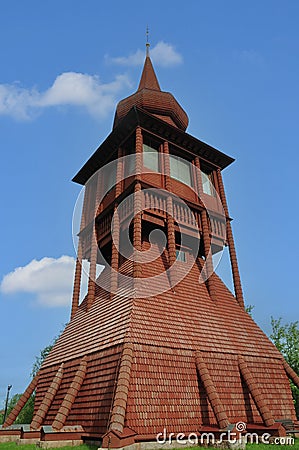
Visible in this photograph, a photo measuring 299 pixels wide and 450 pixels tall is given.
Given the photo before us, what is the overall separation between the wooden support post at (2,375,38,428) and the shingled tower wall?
47mm

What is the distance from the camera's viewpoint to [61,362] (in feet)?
44.4

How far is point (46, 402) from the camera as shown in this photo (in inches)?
479

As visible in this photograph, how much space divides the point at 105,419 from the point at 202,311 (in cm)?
548

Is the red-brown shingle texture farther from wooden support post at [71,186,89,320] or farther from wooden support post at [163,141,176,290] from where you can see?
wooden support post at [71,186,89,320]

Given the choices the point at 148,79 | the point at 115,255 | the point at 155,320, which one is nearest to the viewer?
the point at 155,320

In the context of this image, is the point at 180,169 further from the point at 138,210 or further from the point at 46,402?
the point at 46,402

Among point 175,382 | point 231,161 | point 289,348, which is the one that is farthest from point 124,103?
point 289,348

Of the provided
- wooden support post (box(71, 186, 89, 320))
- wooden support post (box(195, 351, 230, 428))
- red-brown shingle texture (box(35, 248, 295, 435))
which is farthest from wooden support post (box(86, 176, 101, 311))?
wooden support post (box(195, 351, 230, 428))

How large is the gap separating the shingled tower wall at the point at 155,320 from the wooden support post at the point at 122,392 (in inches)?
1.3

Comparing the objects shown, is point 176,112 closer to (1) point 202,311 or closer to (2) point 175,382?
(1) point 202,311

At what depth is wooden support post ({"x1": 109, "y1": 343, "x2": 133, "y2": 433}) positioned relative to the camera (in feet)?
28.2

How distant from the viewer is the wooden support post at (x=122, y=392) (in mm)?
8594

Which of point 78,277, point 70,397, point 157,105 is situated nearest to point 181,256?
point 78,277

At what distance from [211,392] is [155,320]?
269 cm
